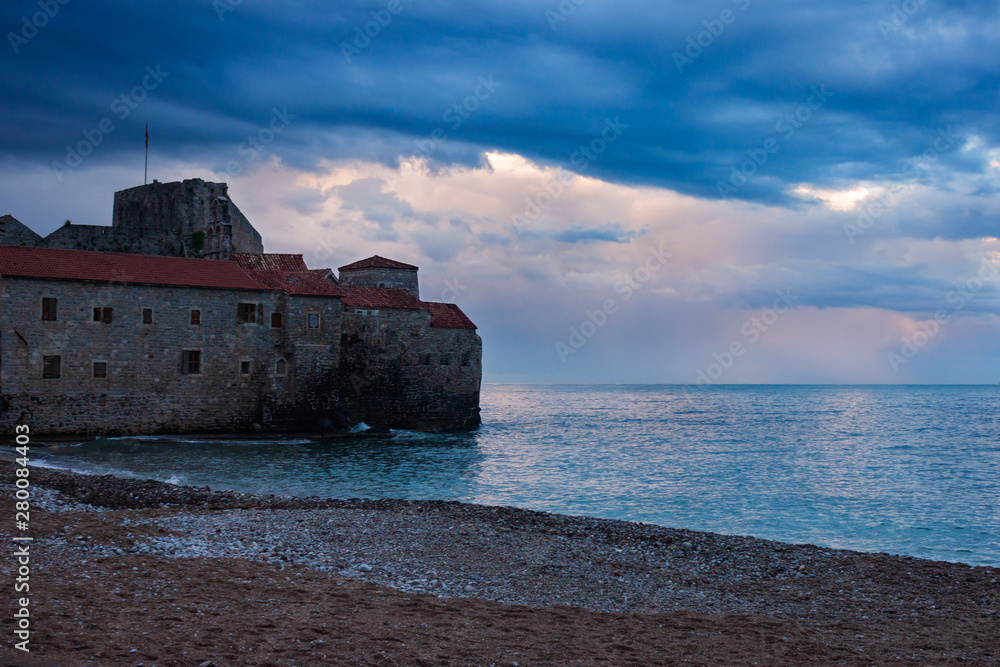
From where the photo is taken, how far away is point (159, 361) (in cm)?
3706

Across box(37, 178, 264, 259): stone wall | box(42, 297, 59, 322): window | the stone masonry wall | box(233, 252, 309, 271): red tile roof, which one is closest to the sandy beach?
box(42, 297, 59, 322): window

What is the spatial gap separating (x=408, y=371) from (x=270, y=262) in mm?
11453

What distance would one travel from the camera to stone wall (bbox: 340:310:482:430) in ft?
145

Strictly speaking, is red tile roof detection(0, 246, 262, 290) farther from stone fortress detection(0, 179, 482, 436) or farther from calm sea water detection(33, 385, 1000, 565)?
calm sea water detection(33, 385, 1000, 565)

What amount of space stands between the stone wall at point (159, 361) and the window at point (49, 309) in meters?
0.19

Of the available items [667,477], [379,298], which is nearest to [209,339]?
[379,298]

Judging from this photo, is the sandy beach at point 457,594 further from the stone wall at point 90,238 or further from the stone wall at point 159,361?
the stone wall at point 90,238

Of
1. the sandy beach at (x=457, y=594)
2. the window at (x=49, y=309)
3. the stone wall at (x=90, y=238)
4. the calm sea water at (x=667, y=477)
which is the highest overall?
the stone wall at (x=90, y=238)

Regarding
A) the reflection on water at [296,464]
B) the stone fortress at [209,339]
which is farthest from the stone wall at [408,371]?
the reflection on water at [296,464]

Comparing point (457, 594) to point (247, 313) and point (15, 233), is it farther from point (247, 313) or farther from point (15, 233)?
point (15, 233)

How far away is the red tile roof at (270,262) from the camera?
4556 centimetres

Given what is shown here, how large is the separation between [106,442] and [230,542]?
26149mm

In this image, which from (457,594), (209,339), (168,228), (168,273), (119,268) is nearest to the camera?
(457,594)

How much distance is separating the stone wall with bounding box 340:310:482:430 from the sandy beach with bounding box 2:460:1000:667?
1070 inches
